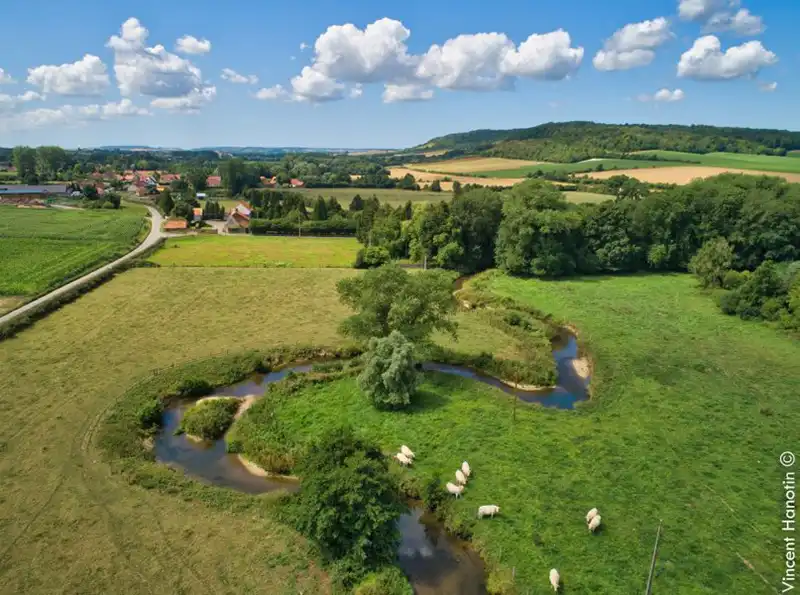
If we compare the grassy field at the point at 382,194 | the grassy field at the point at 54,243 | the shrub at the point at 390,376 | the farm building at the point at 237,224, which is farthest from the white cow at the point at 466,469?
the grassy field at the point at 382,194

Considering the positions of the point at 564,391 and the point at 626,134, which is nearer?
the point at 564,391

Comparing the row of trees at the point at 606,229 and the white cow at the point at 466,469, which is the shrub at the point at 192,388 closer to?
the white cow at the point at 466,469

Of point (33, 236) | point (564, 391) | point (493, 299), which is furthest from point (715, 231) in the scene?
point (33, 236)

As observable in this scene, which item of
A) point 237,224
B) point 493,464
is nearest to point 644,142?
point 237,224

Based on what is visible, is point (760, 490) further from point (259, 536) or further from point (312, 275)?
point (312, 275)

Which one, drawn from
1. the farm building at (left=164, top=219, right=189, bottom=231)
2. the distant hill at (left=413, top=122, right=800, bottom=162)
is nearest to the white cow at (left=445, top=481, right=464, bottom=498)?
the farm building at (left=164, top=219, right=189, bottom=231)

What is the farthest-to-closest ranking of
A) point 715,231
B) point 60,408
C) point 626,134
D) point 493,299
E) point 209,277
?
point 626,134, point 715,231, point 209,277, point 493,299, point 60,408
